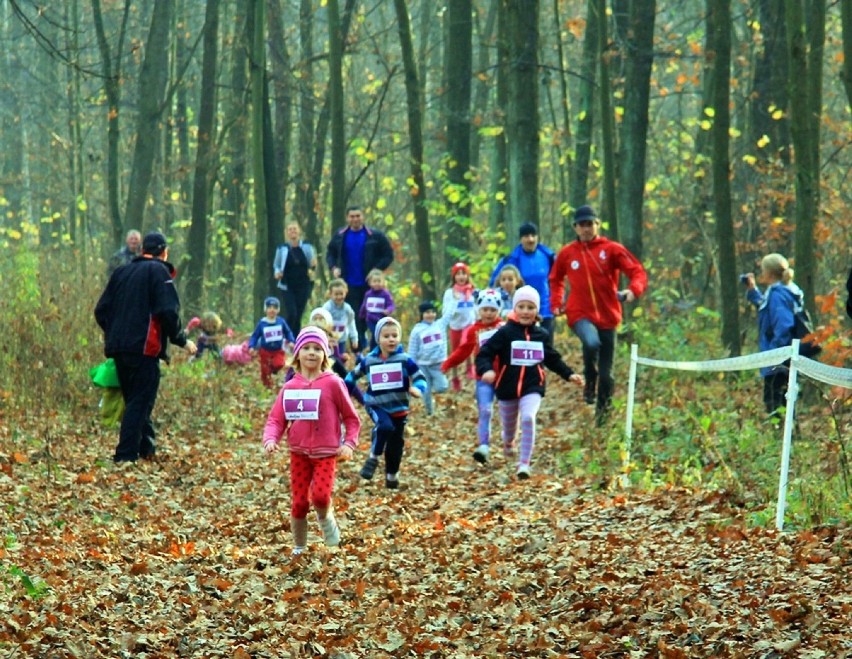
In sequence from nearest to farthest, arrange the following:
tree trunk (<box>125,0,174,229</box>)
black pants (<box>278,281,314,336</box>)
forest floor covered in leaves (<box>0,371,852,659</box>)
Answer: forest floor covered in leaves (<box>0,371,852,659</box>) → black pants (<box>278,281,314,336</box>) → tree trunk (<box>125,0,174,229</box>)

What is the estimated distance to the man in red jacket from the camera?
1519 cm

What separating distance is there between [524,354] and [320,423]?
12.4ft

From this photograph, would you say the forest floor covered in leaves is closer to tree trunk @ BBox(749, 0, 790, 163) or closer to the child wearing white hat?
the child wearing white hat

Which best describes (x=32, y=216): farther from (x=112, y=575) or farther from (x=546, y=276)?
(x=112, y=575)

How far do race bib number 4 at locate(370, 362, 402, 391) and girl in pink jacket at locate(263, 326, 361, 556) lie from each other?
111 inches

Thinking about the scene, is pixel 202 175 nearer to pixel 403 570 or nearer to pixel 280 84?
pixel 280 84

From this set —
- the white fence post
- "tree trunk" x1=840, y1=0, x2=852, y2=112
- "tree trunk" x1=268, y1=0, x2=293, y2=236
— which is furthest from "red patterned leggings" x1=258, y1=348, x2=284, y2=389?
the white fence post

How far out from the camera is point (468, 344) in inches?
565

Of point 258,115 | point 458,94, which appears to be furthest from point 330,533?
point 458,94

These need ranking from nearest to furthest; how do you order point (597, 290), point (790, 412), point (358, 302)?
point (790, 412) < point (597, 290) < point (358, 302)

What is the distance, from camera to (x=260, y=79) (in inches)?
926

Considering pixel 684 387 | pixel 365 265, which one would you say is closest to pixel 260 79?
pixel 365 265

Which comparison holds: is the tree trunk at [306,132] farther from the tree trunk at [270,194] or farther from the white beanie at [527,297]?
the white beanie at [527,297]

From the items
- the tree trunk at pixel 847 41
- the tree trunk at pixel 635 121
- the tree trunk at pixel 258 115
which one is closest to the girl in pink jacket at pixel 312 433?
the tree trunk at pixel 847 41
